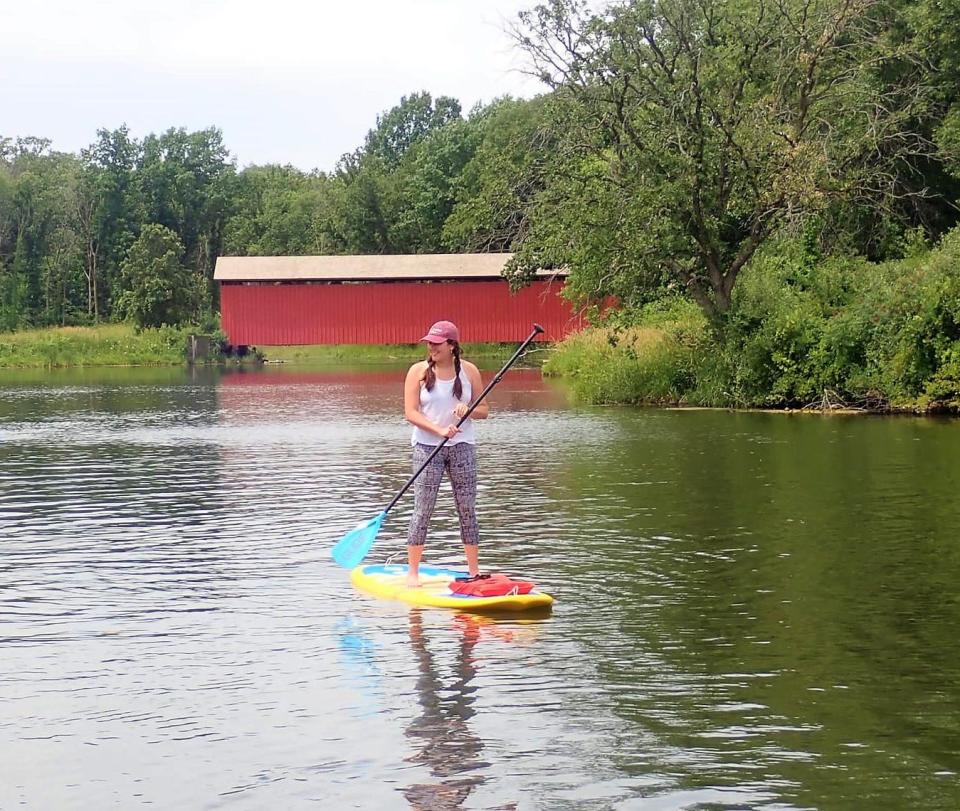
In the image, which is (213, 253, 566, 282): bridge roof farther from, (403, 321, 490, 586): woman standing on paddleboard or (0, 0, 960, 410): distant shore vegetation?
(403, 321, 490, 586): woman standing on paddleboard

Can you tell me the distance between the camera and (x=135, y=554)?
1305 cm

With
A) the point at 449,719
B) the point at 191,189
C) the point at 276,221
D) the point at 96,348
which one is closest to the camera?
the point at 449,719

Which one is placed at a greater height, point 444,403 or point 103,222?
point 103,222

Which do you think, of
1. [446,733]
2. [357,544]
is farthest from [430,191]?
[446,733]

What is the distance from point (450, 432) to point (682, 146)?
22780mm

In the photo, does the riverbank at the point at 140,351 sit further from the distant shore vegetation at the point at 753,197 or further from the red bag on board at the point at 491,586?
the red bag on board at the point at 491,586

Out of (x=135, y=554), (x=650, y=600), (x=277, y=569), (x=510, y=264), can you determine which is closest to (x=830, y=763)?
(x=650, y=600)

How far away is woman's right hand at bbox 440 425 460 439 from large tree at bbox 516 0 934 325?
22012 millimetres

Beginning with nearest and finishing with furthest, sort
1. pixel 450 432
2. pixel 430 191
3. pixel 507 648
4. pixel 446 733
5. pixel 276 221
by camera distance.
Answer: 1. pixel 446 733
2. pixel 507 648
3. pixel 450 432
4. pixel 430 191
5. pixel 276 221

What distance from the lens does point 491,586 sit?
10367 mm

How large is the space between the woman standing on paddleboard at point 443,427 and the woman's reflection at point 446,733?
137 centimetres

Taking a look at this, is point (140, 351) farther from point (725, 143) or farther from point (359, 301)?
point (725, 143)

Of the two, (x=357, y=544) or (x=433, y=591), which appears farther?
(x=357, y=544)

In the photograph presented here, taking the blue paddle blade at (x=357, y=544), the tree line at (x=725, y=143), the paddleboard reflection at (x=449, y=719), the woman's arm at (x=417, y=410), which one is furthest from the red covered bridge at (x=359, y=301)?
the paddleboard reflection at (x=449, y=719)
